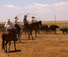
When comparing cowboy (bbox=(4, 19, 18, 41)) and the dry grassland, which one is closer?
the dry grassland

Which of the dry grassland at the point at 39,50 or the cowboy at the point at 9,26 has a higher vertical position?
the cowboy at the point at 9,26

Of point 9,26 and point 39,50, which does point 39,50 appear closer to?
point 39,50

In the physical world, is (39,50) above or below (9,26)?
below

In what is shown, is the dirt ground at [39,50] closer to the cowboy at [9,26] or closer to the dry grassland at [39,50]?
the dry grassland at [39,50]

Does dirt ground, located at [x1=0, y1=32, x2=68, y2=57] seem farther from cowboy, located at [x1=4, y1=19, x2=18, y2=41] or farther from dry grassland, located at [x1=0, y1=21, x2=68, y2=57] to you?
cowboy, located at [x1=4, y1=19, x2=18, y2=41]

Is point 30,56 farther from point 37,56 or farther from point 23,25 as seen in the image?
point 23,25

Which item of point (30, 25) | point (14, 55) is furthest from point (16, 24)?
point (14, 55)

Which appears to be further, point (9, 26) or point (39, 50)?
point (39, 50)

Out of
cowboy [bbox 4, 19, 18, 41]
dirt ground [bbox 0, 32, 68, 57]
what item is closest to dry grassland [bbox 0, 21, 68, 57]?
dirt ground [bbox 0, 32, 68, 57]

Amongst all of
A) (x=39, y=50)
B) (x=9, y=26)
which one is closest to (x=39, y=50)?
(x=39, y=50)

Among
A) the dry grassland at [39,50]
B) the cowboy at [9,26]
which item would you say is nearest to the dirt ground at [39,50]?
the dry grassland at [39,50]

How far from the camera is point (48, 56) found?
29.6 feet

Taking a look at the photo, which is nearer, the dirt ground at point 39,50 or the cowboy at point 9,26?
the dirt ground at point 39,50

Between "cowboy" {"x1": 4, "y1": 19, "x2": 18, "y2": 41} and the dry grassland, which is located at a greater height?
"cowboy" {"x1": 4, "y1": 19, "x2": 18, "y2": 41}
